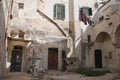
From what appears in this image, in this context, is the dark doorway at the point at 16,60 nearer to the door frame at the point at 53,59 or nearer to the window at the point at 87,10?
the door frame at the point at 53,59

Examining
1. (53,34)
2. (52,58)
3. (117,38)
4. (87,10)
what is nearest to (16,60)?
(52,58)

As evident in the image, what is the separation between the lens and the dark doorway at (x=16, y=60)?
15236mm

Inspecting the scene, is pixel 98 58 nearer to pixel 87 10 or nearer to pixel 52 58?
pixel 52 58

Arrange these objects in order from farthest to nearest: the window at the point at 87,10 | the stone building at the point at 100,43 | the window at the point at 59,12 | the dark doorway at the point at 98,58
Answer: the window at the point at 87,10 < the window at the point at 59,12 < the dark doorway at the point at 98,58 < the stone building at the point at 100,43

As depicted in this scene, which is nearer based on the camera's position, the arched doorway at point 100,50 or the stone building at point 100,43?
the stone building at point 100,43

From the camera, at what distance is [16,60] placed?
15469mm

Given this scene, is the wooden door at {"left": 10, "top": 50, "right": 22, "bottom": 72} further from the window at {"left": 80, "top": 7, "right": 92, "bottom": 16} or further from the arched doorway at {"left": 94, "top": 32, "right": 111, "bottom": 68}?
the window at {"left": 80, "top": 7, "right": 92, "bottom": 16}

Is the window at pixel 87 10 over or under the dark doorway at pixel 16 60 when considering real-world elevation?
over

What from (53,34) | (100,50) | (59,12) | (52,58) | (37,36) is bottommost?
(52,58)

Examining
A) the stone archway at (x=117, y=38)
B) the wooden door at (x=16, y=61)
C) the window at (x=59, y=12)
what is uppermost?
the window at (x=59, y=12)

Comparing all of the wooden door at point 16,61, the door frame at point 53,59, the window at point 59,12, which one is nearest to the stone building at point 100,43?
the door frame at point 53,59

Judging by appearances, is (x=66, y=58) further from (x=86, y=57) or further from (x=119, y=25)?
(x=119, y=25)

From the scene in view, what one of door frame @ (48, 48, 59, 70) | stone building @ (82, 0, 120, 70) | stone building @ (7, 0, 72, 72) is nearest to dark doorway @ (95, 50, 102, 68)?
stone building @ (82, 0, 120, 70)

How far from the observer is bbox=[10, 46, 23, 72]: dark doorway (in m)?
15.2
